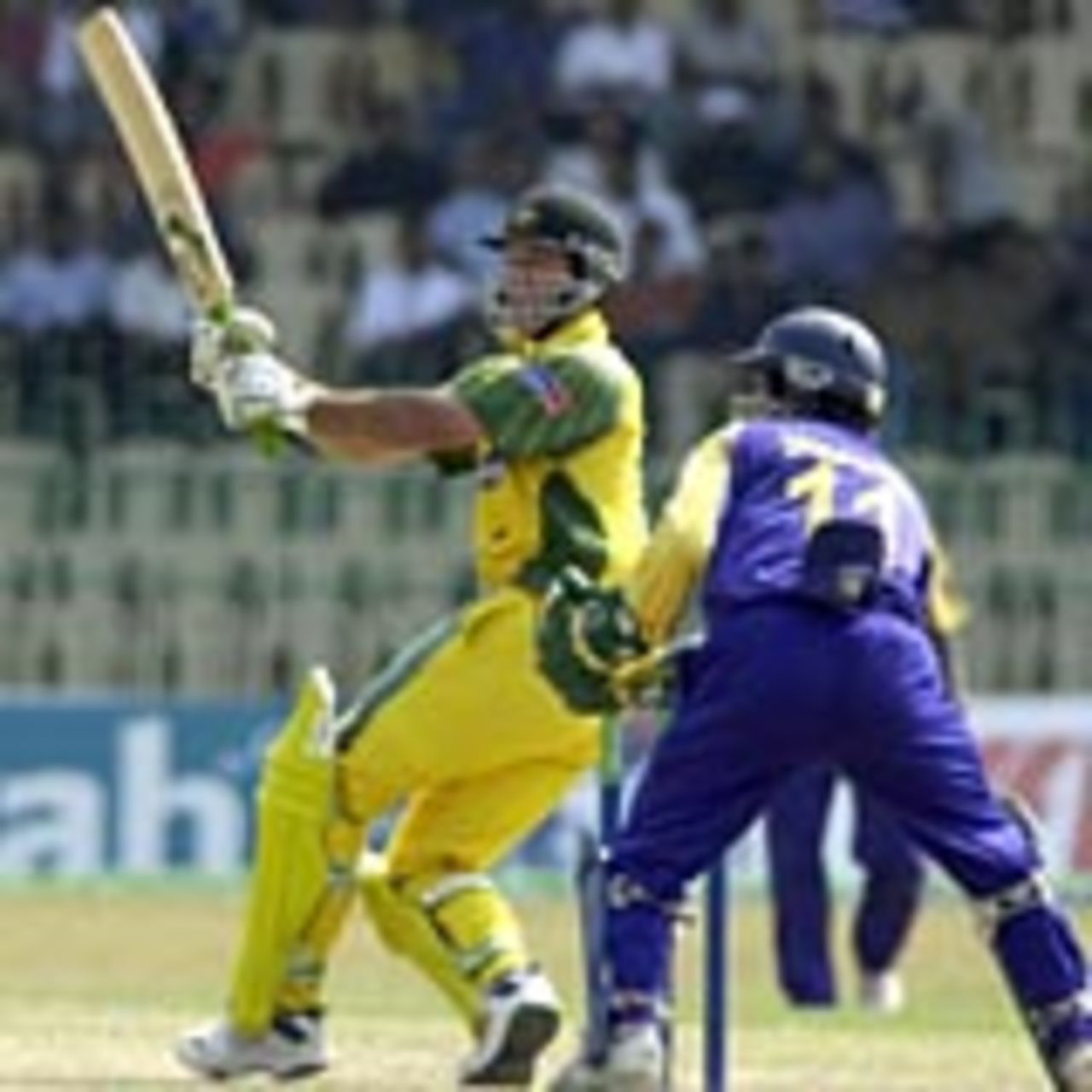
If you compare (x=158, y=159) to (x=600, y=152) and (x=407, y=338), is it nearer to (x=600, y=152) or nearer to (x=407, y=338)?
(x=407, y=338)

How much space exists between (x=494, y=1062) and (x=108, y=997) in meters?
4.61

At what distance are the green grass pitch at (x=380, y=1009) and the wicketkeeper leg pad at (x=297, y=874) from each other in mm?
287

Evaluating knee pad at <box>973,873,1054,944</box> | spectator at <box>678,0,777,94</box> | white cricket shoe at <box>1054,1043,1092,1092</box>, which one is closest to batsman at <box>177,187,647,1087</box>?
knee pad at <box>973,873,1054,944</box>

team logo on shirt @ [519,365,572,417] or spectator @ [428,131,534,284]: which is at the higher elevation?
spectator @ [428,131,534,284]

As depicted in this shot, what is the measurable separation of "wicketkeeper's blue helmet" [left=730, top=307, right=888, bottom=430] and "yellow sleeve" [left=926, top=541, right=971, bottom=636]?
381mm

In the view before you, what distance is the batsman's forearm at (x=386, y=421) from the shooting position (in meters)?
12.1

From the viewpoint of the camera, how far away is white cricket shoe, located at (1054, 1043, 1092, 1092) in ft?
37.6

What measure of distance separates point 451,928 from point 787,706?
1655 millimetres

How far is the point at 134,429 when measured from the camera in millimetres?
24141

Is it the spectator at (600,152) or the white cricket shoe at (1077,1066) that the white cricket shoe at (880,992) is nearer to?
the white cricket shoe at (1077,1066)

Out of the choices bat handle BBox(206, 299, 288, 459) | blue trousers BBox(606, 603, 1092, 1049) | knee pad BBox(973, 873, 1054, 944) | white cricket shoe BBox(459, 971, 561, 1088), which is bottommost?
white cricket shoe BBox(459, 971, 561, 1088)

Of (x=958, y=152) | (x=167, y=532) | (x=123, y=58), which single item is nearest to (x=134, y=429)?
(x=167, y=532)

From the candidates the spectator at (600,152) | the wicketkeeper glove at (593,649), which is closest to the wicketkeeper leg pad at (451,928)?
the wicketkeeper glove at (593,649)

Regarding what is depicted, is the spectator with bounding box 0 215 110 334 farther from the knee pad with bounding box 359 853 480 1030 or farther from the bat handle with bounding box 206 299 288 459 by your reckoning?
the bat handle with bounding box 206 299 288 459
